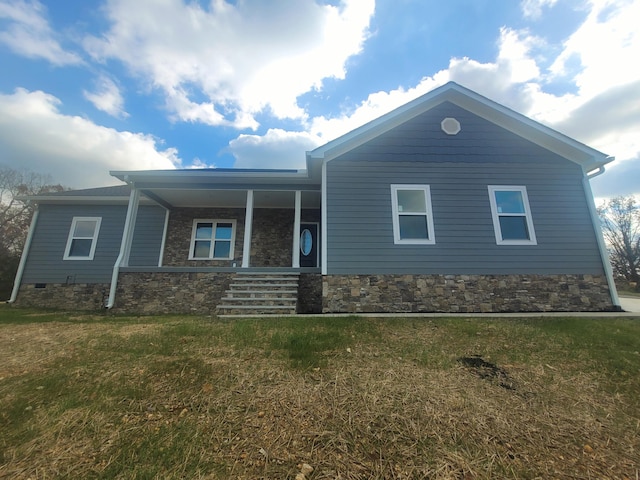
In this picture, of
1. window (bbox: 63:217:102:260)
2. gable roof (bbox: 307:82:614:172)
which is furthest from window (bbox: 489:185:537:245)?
window (bbox: 63:217:102:260)

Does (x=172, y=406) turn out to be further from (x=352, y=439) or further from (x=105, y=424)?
(x=352, y=439)

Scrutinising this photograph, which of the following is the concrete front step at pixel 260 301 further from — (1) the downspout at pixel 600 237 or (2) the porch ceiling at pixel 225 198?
(1) the downspout at pixel 600 237

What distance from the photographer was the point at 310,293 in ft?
23.2

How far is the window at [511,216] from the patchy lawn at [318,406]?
3024mm

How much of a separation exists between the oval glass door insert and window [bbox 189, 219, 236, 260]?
2.57 metres

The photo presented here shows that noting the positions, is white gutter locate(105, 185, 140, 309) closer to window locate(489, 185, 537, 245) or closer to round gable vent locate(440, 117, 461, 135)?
round gable vent locate(440, 117, 461, 135)

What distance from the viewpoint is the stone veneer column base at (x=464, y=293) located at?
20.5 feet

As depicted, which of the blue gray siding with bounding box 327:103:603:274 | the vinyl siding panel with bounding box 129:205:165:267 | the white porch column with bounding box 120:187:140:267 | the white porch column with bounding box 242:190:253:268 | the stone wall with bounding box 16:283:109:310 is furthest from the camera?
the vinyl siding panel with bounding box 129:205:165:267

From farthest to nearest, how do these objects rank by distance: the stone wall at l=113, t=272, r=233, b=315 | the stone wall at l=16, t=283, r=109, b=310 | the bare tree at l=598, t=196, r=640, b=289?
the bare tree at l=598, t=196, r=640, b=289 → the stone wall at l=16, t=283, r=109, b=310 → the stone wall at l=113, t=272, r=233, b=315

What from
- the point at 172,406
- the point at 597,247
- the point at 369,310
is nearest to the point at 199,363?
the point at 172,406

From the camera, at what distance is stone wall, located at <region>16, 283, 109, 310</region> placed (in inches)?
347

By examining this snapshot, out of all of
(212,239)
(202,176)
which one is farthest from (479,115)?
(212,239)

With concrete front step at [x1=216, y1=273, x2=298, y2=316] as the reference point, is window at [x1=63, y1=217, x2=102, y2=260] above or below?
above

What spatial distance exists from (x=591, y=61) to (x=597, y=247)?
543cm
